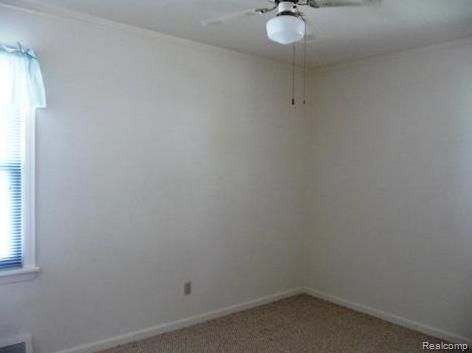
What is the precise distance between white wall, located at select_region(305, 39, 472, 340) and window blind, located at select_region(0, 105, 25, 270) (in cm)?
274

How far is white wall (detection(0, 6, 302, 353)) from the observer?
2824 millimetres

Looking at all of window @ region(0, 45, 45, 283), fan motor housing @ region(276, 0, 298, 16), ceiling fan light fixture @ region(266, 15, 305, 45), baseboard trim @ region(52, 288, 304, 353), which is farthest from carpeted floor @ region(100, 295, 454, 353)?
fan motor housing @ region(276, 0, 298, 16)

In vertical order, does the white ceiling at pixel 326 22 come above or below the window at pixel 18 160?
above

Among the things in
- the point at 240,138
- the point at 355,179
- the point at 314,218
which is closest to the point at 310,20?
the point at 240,138

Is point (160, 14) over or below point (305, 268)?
over

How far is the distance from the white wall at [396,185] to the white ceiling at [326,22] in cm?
31

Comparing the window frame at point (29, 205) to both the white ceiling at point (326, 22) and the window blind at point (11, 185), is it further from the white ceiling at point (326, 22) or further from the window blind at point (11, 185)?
the white ceiling at point (326, 22)

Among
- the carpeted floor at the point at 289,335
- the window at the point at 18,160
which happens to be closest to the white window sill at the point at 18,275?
the window at the point at 18,160

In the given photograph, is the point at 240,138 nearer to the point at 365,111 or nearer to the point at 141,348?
the point at 365,111

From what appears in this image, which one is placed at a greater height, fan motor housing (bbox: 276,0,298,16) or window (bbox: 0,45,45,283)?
fan motor housing (bbox: 276,0,298,16)

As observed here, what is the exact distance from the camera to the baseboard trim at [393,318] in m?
3.35

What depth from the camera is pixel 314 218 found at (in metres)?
4.40

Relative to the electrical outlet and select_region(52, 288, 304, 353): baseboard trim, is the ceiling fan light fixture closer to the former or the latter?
the electrical outlet

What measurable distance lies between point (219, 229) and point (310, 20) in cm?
187
